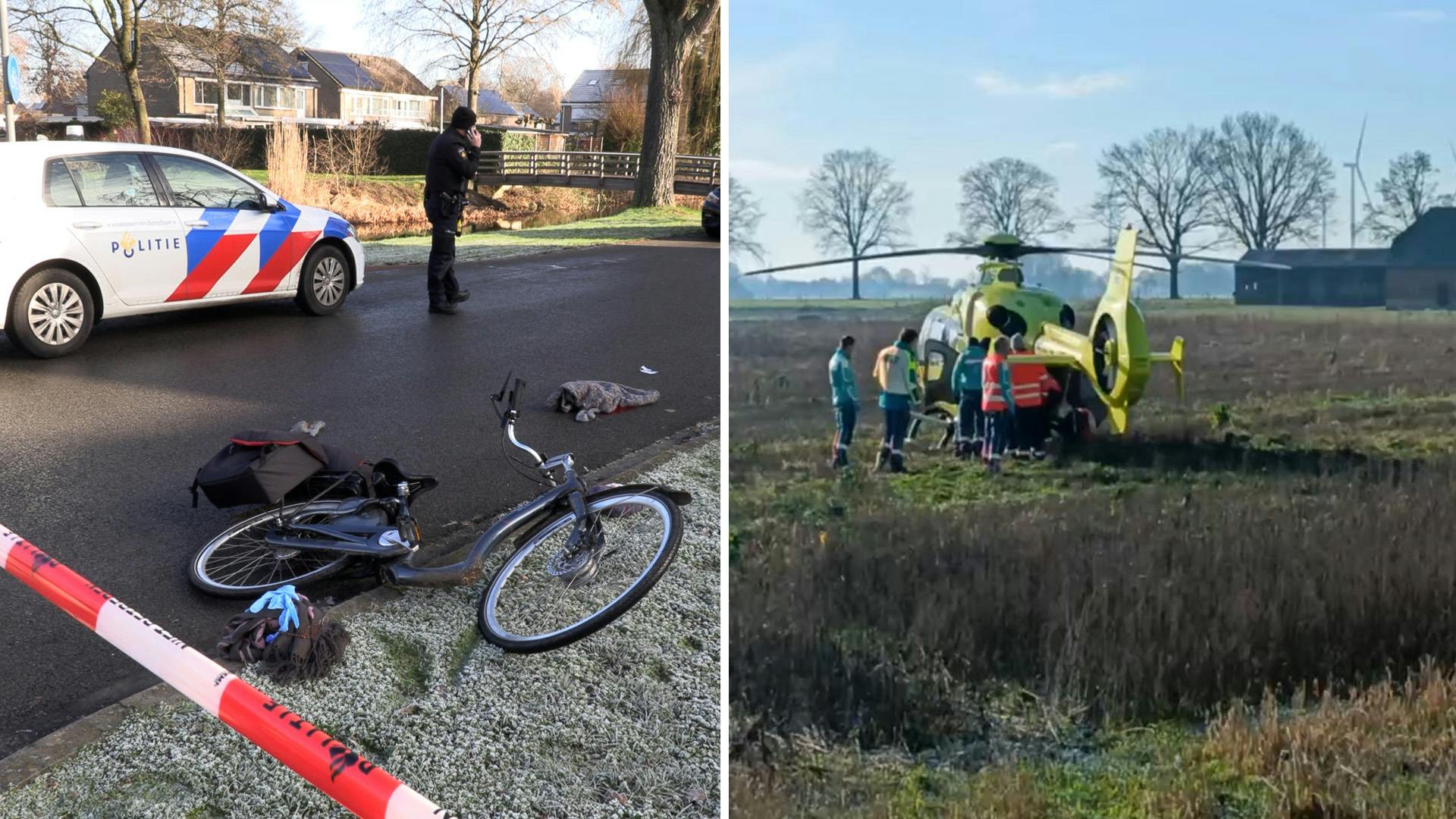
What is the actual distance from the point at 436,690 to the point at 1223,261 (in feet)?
8.30

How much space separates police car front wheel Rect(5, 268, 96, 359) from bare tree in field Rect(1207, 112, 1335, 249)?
324 inches

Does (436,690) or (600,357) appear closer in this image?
(436,690)

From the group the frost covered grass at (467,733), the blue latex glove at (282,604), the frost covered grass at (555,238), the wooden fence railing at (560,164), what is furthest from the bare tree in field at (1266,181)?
the wooden fence railing at (560,164)

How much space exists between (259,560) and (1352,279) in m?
3.78

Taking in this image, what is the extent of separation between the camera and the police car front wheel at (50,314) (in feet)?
29.0

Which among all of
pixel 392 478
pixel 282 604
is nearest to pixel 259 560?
pixel 392 478

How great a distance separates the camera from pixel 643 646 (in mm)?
4219

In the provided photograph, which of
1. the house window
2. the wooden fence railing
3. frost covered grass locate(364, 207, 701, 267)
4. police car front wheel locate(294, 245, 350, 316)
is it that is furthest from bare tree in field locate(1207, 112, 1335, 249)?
the house window

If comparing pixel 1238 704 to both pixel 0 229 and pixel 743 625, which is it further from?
pixel 0 229

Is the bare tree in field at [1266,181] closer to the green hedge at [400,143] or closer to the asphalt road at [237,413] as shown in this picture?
the asphalt road at [237,413]

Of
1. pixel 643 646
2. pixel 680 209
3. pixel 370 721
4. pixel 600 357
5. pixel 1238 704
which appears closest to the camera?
pixel 1238 704

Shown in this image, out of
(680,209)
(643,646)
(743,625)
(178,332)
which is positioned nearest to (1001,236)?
(743,625)

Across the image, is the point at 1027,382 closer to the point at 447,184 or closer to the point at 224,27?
the point at 447,184

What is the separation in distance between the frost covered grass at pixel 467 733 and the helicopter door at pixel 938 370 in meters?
1.18
